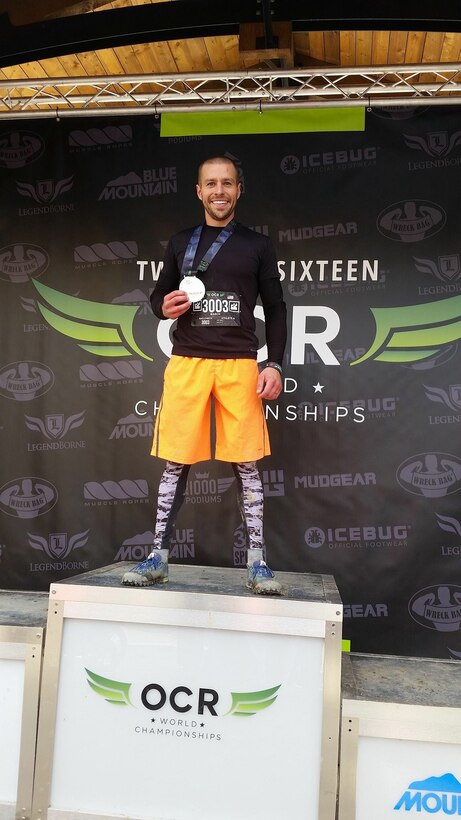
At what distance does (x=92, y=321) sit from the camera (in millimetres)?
4059

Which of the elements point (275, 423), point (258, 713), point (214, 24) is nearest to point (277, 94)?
point (214, 24)

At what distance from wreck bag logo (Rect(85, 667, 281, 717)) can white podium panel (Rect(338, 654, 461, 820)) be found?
11.1 inches

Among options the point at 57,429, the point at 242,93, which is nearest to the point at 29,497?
the point at 57,429

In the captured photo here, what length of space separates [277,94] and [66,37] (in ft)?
3.60

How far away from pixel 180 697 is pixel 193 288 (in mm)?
1440

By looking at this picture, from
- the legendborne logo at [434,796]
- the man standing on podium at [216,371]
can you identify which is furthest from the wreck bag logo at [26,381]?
the legendborne logo at [434,796]

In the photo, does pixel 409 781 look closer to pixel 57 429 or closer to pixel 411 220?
pixel 57 429

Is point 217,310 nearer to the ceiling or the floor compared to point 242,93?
nearer to the floor

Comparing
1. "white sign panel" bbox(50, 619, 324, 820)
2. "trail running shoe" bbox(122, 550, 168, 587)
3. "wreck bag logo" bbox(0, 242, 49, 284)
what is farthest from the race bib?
"wreck bag logo" bbox(0, 242, 49, 284)

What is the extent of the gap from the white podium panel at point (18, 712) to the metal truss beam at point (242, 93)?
8.80 feet

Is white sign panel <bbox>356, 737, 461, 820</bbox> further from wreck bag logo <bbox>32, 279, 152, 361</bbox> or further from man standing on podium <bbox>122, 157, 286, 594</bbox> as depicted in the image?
wreck bag logo <bbox>32, 279, 152, 361</bbox>

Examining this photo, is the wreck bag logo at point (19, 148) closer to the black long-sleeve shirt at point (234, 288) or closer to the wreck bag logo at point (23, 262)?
the wreck bag logo at point (23, 262)

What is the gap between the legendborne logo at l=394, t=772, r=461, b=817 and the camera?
7.29 ft

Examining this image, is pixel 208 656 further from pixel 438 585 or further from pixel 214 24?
pixel 214 24
